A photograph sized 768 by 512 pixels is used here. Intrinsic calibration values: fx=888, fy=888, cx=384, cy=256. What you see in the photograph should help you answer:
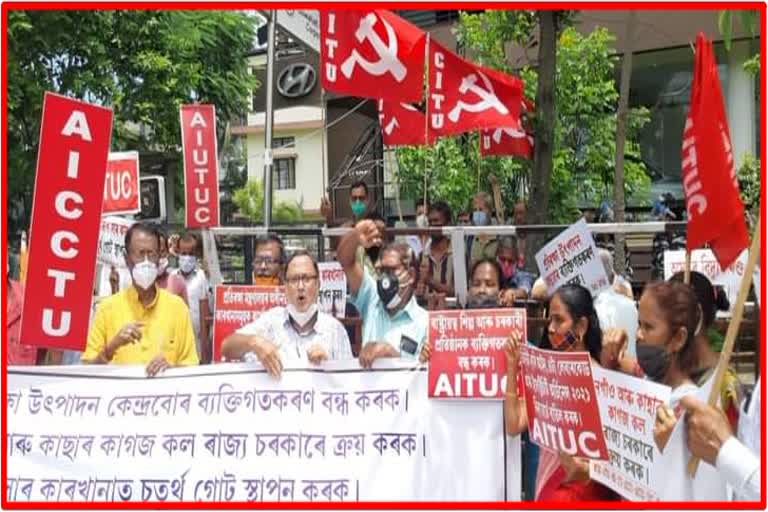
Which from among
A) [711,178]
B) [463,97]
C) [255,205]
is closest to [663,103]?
[463,97]

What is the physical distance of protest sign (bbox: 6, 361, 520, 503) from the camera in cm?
379

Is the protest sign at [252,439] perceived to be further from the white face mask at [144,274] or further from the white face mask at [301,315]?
the white face mask at [144,274]

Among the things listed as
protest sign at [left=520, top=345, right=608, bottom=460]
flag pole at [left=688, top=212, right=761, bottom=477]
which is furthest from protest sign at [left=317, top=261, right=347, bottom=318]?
flag pole at [left=688, top=212, right=761, bottom=477]

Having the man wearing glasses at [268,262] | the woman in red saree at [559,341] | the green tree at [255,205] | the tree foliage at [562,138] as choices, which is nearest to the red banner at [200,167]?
the man wearing glasses at [268,262]

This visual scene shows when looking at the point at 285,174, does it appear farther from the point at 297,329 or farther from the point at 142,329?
the point at 297,329

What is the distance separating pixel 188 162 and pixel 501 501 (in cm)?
443

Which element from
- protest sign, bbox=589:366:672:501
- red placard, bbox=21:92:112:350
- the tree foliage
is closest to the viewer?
protest sign, bbox=589:366:672:501

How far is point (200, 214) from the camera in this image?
6.92 meters

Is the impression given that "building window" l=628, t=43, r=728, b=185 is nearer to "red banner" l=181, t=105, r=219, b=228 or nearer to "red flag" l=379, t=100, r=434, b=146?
"red flag" l=379, t=100, r=434, b=146

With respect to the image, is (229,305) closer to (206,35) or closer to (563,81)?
(563,81)

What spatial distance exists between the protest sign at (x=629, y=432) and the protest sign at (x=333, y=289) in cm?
281

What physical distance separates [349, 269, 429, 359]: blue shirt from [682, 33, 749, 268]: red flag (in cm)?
128

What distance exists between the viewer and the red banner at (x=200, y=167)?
6910mm

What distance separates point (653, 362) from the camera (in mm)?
3654
